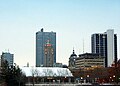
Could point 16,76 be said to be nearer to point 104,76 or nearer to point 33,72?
point 33,72

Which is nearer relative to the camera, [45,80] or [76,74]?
[45,80]

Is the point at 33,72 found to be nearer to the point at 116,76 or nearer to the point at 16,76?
the point at 116,76

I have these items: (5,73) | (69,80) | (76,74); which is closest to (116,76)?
(69,80)

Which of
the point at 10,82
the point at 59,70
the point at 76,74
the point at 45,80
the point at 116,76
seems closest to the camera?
the point at 10,82

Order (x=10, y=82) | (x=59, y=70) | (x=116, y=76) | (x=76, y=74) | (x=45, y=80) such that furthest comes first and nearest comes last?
(x=76, y=74)
(x=59, y=70)
(x=45, y=80)
(x=116, y=76)
(x=10, y=82)

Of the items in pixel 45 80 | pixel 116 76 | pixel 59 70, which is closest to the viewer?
pixel 116 76

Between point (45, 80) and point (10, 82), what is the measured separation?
252ft

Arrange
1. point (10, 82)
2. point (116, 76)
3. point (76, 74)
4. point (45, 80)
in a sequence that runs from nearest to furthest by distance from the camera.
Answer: point (10, 82) < point (116, 76) < point (45, 80) < point (76, 74)

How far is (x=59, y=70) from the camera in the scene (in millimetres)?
150000

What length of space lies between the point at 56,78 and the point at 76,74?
1196 inches

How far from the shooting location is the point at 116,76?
12094 centimetres

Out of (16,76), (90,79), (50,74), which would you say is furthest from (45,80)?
(16,76)

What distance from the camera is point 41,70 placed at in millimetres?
147750

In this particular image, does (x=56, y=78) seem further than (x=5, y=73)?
Yes
